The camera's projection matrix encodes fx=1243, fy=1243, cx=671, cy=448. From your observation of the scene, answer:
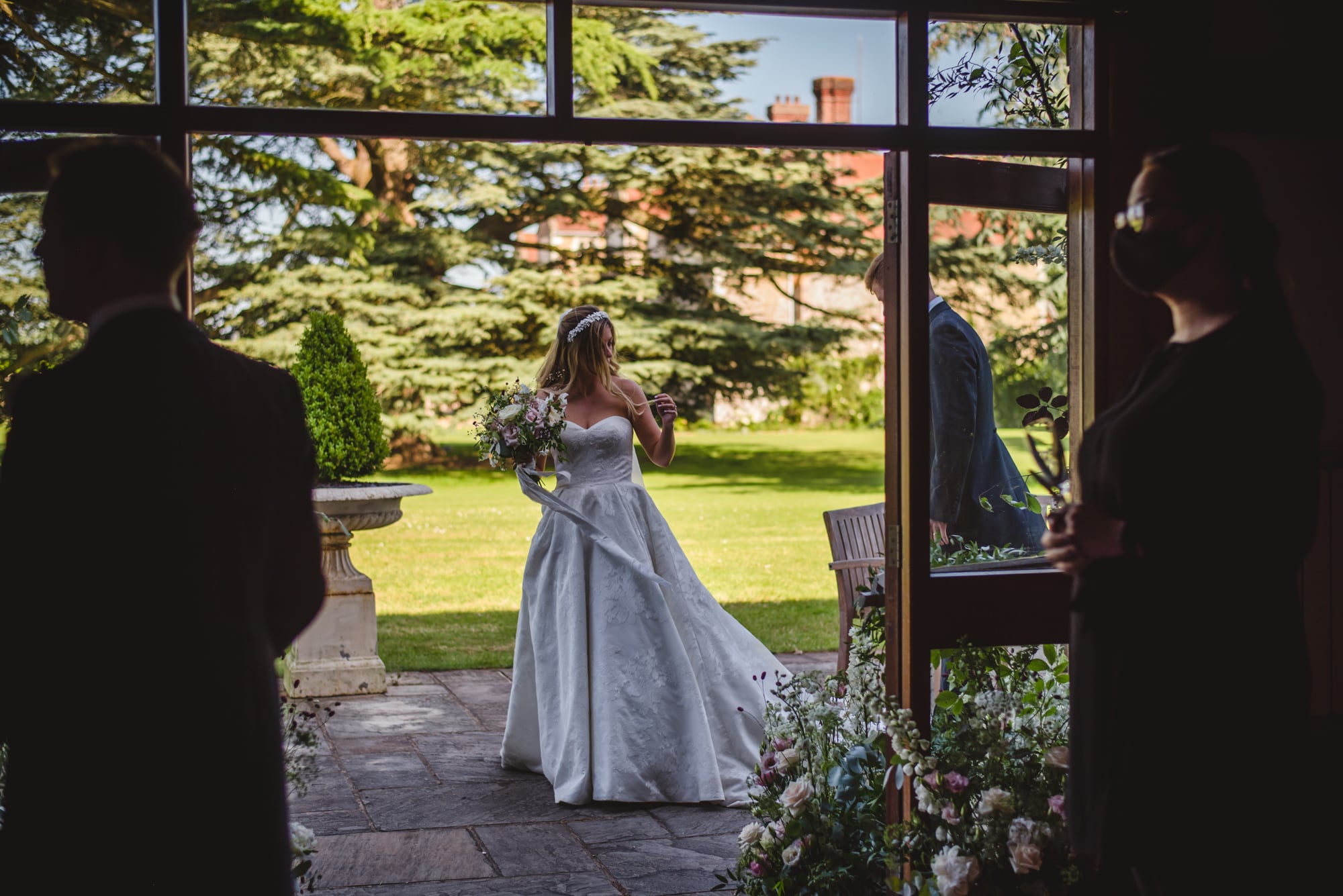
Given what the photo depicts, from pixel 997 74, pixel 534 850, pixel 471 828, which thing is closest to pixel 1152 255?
pixel 997 74

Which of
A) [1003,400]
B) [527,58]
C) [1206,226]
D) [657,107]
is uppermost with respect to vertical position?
[657,107]

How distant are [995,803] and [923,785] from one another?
19 centimetres

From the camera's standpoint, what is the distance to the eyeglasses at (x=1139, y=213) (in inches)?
84.7

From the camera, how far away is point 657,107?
13648 millimetres

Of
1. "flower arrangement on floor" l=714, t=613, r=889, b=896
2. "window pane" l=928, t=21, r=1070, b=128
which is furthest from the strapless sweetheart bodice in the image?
"window pane" l=928, t=21, r=1070, b=128

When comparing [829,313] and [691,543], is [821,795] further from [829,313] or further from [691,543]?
[829,313]

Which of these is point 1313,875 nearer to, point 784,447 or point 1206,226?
point 1206,226

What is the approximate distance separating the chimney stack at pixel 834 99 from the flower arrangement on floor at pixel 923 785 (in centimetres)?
148

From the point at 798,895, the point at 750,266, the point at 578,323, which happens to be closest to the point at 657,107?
the point at 750,266

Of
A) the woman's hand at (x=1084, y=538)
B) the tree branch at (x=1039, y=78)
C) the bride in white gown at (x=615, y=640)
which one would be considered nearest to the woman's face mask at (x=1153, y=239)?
the woman's hand at (x=1084, y=538)

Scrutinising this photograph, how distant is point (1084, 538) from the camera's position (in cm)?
215

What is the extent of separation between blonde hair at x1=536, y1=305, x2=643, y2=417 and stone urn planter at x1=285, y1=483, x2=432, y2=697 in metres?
1.99

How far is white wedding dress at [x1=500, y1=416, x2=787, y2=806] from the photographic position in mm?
4898

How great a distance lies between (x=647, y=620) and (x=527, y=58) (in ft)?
7.63
